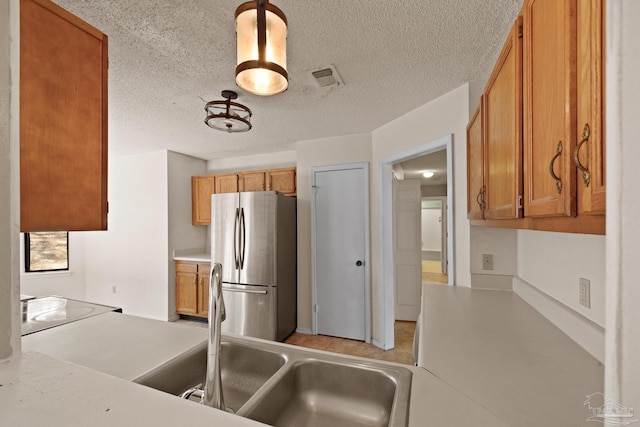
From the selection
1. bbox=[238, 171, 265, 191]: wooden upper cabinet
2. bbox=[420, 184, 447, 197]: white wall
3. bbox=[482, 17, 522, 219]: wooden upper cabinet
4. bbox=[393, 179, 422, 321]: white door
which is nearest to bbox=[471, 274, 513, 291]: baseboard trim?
bbox=[482, 17, 522, 219]: wooden upper cabinet

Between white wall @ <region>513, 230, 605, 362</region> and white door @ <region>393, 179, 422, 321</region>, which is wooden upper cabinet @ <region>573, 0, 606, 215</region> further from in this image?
white door @ <region>393, 179, 422, 321</region>

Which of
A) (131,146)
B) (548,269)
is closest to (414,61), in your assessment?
(548,269)

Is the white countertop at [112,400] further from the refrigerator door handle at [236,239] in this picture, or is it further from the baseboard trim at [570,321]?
the refrigerator door handle at [236,239]

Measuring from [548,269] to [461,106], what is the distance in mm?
1263

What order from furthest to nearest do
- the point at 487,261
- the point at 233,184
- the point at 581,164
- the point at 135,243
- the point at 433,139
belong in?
the point at 135,243
the point at 233,184
the point at 433,139
the point at 487,261
the point at 581,164

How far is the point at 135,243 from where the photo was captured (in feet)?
13.4

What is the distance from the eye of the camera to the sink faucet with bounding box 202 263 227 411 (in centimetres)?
74

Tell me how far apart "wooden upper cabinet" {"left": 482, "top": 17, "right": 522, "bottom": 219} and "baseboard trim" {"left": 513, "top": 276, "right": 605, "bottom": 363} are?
50 centimetres

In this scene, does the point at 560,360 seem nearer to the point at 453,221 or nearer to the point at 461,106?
the point at 453,221

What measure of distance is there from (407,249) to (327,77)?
2727mm

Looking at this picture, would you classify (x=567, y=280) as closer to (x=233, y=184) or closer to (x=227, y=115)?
(x=227, y=115)

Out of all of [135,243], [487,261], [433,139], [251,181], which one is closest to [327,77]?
[433,139]

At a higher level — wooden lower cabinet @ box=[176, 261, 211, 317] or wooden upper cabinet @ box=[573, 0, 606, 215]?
wooden upper cabinet @ box=[573, 0, 606, 215]

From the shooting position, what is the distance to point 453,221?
6.89ft
